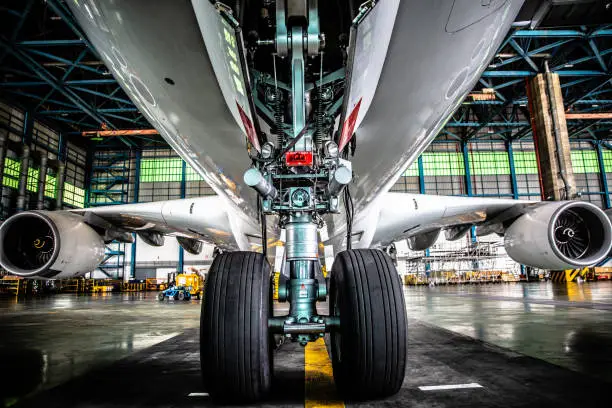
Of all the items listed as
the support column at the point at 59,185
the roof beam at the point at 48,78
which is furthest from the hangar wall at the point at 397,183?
the roof beam at the point at 48,78

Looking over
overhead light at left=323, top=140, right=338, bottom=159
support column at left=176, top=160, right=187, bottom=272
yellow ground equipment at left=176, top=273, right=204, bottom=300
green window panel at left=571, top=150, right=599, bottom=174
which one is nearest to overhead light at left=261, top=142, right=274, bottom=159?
overhead light at left=323, top=140, right=338, bottom=159

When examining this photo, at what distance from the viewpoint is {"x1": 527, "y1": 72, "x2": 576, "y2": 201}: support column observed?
1691cm

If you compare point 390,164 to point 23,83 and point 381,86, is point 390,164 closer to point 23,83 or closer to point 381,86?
point 381,86

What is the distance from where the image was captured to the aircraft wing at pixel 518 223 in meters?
4.61

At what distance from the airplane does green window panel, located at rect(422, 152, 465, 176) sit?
31902 millimetres

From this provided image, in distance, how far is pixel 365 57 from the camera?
6.29 ft

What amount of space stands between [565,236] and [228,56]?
15.6ft

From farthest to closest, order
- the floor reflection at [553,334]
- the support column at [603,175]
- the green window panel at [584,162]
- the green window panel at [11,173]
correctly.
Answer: the green window panel at [584,162]
the support column at [603,175]
the green window panel at [11,173]
the floor reflection at [553,334]

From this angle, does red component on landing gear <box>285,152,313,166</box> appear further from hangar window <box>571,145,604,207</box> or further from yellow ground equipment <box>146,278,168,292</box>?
hangar window <box>571,145,604,207</box>

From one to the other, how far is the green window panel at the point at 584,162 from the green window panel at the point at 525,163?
13.2 ft

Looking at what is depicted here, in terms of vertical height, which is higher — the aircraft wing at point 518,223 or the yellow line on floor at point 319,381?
the aircraft wing at point 518,223

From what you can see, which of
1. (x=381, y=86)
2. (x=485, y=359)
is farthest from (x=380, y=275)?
(x=485, y=359)

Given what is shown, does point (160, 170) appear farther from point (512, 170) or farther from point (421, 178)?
point (512, 170)

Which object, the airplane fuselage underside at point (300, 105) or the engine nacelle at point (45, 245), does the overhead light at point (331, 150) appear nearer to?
the airplane fuselage underside at point (300, 105)
